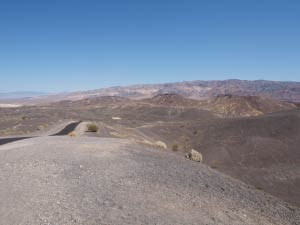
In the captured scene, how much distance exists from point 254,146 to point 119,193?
82.1 ft

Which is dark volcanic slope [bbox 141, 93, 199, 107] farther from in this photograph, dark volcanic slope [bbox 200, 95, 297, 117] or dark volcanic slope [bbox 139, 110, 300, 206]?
dark volcanic slope [bbox 139, 110, 300, 206]

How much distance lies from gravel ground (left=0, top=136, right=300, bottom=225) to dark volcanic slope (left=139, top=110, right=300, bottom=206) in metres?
8.57

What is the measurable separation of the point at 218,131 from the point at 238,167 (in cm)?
1349

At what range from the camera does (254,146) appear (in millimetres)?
31328

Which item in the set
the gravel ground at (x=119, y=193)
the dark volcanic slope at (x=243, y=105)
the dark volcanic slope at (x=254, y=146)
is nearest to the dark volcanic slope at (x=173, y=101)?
the dark volcanic slope at (x=243, y=105)

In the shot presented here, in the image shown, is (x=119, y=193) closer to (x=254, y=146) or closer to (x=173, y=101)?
(x=254, y=146)

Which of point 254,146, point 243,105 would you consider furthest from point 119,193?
point 243,105

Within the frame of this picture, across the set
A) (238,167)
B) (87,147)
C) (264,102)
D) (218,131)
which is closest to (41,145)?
(87,147)

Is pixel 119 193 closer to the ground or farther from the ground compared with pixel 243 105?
farther from the ground

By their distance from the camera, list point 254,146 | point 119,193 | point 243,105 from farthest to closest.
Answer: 1. point 243,105
2. point 254,146
3. point 119,193

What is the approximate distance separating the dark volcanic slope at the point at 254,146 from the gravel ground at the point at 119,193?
857cm

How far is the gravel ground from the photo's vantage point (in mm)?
7316

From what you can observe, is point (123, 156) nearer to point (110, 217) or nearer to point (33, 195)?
point (33, 195)

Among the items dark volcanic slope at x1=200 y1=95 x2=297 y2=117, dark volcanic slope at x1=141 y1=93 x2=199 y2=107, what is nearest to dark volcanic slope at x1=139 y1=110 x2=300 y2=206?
dark volcanic slope at x1=200 y1=95 x2=297 y2=117
